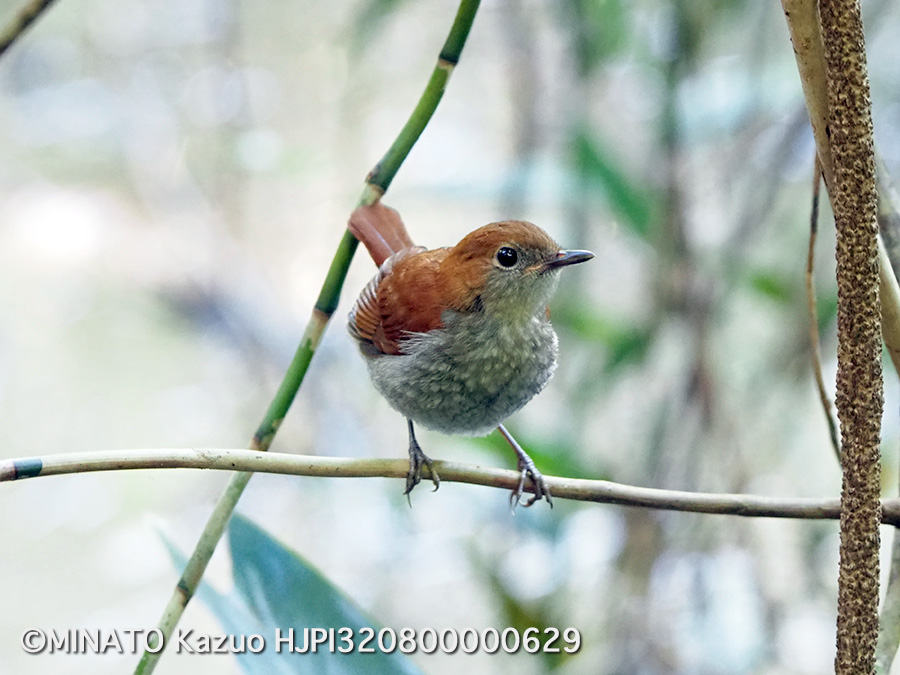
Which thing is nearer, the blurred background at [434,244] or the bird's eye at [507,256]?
the bird's eye at [507,256]

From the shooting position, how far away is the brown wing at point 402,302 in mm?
1340

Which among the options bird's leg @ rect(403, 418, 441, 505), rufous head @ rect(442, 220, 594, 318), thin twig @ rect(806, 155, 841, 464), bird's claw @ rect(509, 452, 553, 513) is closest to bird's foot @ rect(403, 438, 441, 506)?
bird's leg @ rect(403, 418, 441, 505)

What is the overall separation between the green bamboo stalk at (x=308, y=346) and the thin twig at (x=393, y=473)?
0.53 ft

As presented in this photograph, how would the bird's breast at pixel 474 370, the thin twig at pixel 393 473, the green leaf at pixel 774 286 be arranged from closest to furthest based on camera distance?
the thin twig at pixel 393 473 → the bird's breast at pixel 474 370 → the green leaf at pixel 774 286

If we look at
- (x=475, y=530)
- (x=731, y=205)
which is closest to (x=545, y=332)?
(x=475, y=530)

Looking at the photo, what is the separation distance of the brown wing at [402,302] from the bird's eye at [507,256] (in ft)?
0.40

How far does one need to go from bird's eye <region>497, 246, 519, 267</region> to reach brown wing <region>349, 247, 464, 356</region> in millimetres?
123

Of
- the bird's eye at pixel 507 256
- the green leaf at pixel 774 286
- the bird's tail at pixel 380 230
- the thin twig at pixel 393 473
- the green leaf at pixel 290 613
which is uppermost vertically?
the green leaf at pixel 774 286

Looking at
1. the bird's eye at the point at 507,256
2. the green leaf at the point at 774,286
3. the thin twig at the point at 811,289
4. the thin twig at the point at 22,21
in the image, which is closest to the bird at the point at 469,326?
the bird's eye at the point at 507,256

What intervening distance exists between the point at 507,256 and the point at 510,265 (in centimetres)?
2

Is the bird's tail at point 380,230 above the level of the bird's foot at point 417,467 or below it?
Answer: above

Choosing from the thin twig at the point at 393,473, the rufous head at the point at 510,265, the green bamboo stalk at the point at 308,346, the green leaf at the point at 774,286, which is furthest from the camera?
the green leaf at the point at 774,286

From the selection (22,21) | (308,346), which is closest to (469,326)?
(308,346)

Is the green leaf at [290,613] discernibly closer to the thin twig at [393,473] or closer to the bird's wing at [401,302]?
the thin twig at [393,473]
